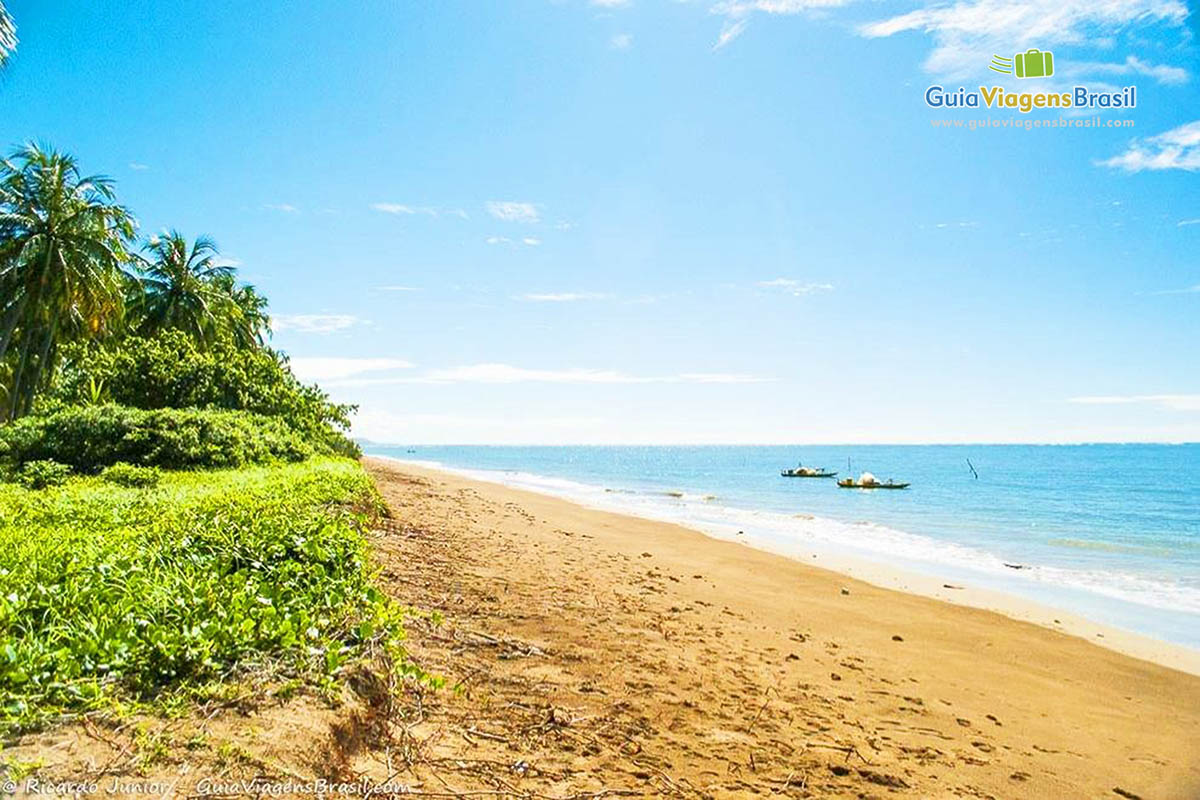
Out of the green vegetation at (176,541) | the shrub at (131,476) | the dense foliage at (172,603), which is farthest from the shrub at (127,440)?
the dense foliage at (172,603)

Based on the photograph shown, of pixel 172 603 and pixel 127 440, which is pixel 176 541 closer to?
pixel 172 603

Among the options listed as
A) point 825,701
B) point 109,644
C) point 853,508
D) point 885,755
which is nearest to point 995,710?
point 825,701

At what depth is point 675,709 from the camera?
4680 mm

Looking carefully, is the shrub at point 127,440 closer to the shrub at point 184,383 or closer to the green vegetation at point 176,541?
the green vegetation at point 176,541

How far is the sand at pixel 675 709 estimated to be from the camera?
107 inches

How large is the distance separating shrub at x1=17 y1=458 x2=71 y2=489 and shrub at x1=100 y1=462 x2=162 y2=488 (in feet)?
2.01

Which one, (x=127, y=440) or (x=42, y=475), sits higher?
(x=127, y=440)

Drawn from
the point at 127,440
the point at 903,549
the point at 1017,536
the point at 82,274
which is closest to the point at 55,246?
the point at 82,274

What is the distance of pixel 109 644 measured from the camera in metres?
2.86

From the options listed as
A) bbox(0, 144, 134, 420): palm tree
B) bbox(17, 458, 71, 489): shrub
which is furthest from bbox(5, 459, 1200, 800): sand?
bbox(0, 144, 134, 420): palm tree

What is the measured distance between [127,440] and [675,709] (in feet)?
→ 41.5

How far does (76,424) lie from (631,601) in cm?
1206

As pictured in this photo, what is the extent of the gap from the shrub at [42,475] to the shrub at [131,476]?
0.61m

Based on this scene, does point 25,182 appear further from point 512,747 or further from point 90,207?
point 512,747
